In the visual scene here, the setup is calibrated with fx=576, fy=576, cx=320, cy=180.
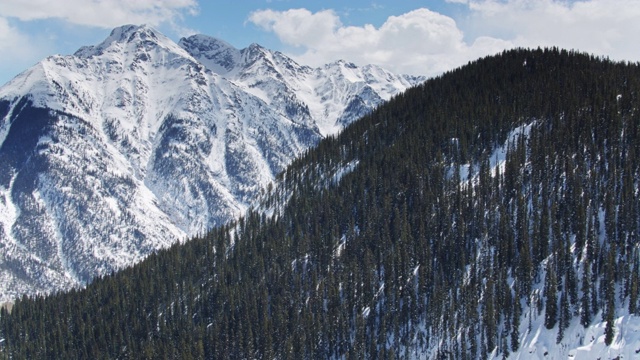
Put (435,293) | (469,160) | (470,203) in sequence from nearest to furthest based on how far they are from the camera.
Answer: (435,293) → (470,203) → (469,160)

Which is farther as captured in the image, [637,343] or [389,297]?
[389,297]

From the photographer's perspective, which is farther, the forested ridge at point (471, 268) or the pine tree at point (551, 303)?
the forested ridge at point (471, 268)

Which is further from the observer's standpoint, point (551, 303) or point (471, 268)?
point (471, 268)

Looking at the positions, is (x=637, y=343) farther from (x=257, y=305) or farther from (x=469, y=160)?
(x=257, y=305)

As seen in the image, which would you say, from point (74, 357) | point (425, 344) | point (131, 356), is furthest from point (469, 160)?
point (74, 357)

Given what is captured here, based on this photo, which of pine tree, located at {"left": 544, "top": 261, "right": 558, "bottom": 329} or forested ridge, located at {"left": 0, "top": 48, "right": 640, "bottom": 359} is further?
forested ridge, located at {"left": 0, "top": 48, "right": 640, "bottom": 359}

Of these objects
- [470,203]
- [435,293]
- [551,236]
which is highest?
[470,203]

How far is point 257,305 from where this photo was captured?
185000 millimetres

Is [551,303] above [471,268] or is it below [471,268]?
below

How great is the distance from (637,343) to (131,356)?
139061 millimetres

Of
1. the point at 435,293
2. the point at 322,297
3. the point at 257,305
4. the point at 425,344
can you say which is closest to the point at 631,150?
the point at 435,293

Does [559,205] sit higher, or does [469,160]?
[469,160]

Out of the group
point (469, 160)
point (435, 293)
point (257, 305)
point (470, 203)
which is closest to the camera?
point (435, 293)

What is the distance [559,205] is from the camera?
510 feet
